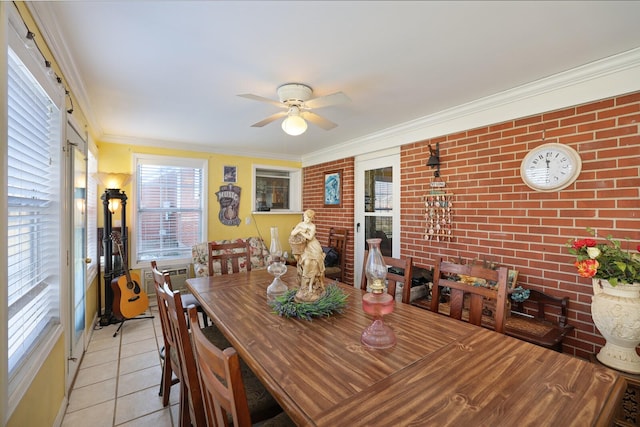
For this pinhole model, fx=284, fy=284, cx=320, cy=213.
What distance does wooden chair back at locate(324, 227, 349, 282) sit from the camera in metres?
4.06

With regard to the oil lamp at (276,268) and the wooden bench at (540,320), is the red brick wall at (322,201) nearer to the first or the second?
the wooden bench at (540,320)

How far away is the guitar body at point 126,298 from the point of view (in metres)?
3.25

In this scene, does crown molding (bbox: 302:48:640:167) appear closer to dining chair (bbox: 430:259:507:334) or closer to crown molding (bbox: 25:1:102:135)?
dining chair (bbox: 430:259:507:334)

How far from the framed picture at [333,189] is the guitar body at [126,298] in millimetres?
2842

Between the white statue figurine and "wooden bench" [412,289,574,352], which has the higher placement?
the white statue figurine

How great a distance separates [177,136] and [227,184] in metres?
1.05

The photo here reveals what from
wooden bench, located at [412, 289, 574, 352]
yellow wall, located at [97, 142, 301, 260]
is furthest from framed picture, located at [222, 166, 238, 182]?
wooden bench, located at [412, 289, 574, 352]

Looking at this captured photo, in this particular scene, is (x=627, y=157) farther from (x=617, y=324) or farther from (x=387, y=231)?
(x=387, y=231)

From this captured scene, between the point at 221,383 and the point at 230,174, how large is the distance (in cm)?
412

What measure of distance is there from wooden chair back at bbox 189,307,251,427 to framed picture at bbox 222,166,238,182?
12.7ft

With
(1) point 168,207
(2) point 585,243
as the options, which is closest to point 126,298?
(1) point 168,207

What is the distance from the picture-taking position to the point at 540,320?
7.14 ft

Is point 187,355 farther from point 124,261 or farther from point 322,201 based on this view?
point 322,201

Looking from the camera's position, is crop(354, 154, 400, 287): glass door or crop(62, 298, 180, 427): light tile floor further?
crop(354, 154, 400, 287): glass door
